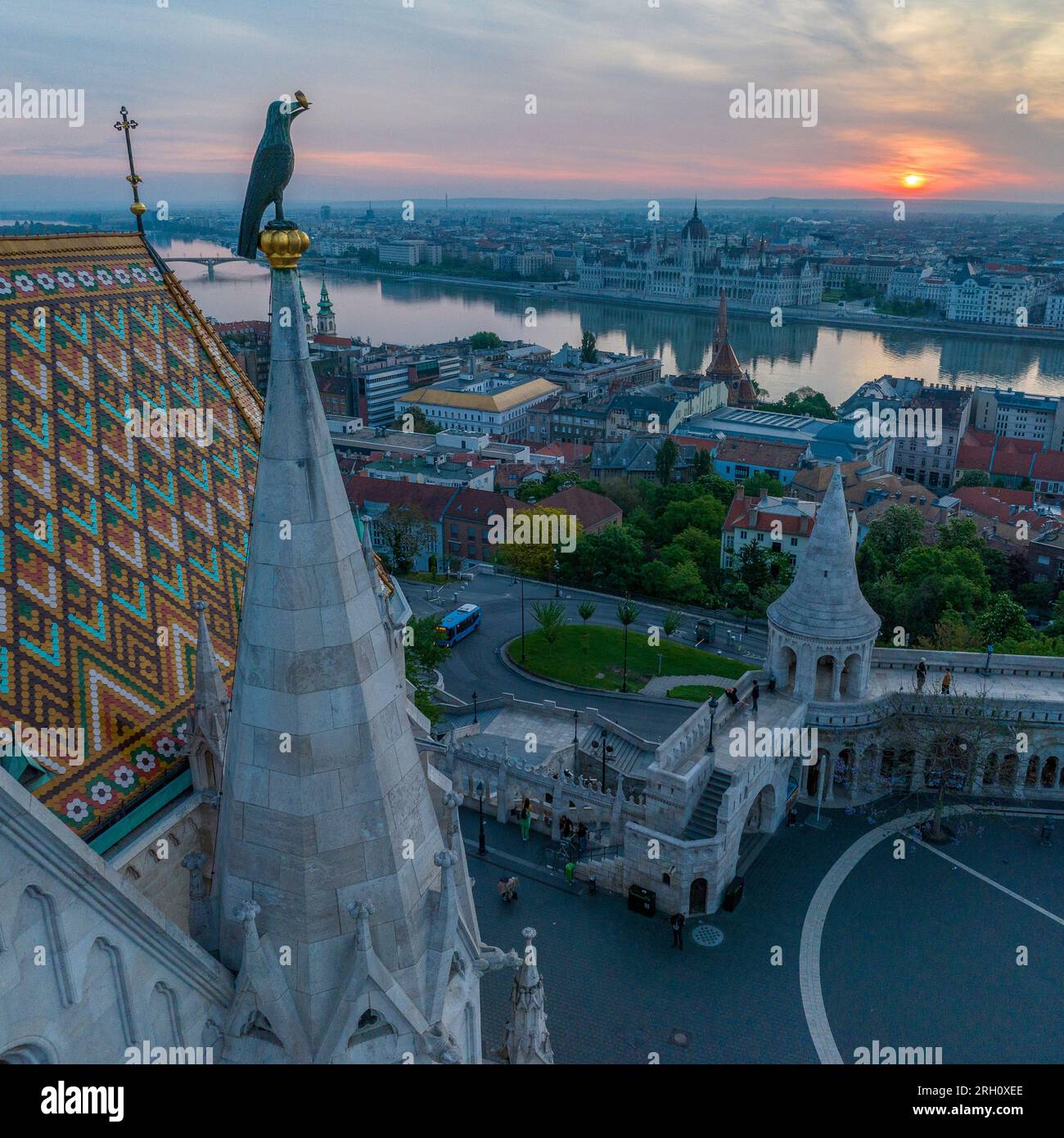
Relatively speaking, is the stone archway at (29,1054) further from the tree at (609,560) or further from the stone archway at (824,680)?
the tree at (609,560)

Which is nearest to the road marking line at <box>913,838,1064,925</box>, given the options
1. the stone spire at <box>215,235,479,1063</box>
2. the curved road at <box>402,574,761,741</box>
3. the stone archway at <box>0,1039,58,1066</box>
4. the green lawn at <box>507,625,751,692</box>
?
the curved road at <box>402,574,761,741</box>

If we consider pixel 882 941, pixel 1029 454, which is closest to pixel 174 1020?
A: pixel 882 941

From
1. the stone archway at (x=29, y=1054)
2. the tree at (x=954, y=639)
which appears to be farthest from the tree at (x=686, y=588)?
the stone archway at (x=29, y=1054)

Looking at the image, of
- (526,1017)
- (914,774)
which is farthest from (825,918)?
(526,1017)

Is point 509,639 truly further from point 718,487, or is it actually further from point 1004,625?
point 718,487

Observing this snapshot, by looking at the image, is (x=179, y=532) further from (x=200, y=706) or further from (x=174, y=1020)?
(x=174, y=1020)

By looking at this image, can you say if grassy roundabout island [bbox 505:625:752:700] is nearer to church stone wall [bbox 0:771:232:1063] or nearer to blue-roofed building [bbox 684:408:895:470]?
church stone wall [bbox 0:771:232:1063]
